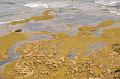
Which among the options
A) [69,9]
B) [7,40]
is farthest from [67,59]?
[69,9]

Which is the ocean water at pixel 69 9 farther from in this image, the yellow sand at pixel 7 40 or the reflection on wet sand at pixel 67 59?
the reflection on wet sand at pixel 67 59

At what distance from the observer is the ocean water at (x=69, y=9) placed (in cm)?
3323

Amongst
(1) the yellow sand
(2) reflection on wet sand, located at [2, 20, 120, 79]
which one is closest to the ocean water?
(1) the yellow sand

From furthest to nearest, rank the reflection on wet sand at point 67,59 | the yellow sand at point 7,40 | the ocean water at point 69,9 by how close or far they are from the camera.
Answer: the ocean water at point 69,9 < the yellow sand at point 7,40 < the reflection on wet sand at point 67,59

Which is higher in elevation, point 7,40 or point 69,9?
point 7,40

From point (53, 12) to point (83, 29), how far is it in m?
9.27

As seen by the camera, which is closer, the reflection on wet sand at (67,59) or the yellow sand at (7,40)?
the reflection on wet sand at (67,59)

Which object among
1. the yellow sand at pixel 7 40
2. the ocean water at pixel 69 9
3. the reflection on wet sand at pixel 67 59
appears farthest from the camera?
the ocean water at pixel 69 9

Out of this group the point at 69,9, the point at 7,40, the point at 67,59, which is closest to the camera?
the point at 67,59

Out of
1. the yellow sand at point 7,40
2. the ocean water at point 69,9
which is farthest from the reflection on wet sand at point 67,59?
the ocean water at point 69,9

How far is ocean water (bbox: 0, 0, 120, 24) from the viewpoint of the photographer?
33234 millimetres

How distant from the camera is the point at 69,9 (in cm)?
3900

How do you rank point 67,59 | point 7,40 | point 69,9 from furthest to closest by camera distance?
1. point 69,9
2. point 7,40
3. point 67,59

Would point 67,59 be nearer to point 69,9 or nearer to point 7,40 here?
point 7,40
